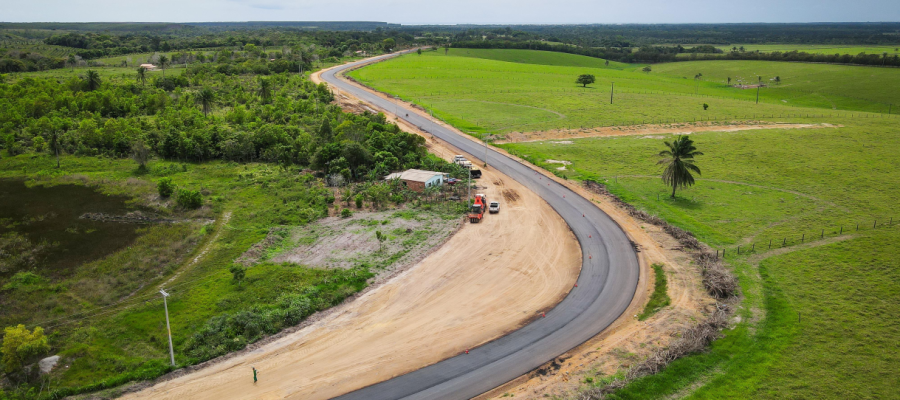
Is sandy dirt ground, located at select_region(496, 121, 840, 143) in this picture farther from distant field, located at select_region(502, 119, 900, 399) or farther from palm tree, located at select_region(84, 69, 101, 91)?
palm tree, located at select_region(84, 69, 101, 91)

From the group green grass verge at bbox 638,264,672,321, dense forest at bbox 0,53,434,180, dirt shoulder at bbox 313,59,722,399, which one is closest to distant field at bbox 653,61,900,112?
dirt shoulder at bbox 313,59,722,399

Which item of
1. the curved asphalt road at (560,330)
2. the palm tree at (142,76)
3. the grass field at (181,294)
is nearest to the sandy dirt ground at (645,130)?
the curved asphalt road at (560,330)

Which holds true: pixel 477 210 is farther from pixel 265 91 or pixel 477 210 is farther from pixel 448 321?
pixel 265 91

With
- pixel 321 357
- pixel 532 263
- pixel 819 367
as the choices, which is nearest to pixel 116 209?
pixel 321 357

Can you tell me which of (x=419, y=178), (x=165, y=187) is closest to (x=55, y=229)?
(x=165, y=187)

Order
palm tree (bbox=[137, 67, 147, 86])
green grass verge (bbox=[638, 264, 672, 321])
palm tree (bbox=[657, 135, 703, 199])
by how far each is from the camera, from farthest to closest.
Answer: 1. palm tree (bbox=[137, 67, 147, 86])
2. palm tree (bbox=[657, 135, 703, 199])
3. green grass verge (bbox=[638, 264, 672, 321])

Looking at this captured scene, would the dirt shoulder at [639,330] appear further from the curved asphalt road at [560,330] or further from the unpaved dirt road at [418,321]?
the unpaved dirt road at [418,321]

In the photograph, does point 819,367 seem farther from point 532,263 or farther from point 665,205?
point 665,205
